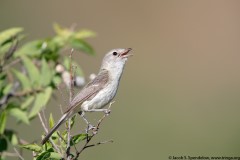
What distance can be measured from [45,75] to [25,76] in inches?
6.8

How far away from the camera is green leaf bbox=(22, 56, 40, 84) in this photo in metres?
4.57

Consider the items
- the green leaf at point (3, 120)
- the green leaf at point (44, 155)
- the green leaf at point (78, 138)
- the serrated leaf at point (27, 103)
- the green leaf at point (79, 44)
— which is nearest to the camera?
the green leaf at point (44, 155)

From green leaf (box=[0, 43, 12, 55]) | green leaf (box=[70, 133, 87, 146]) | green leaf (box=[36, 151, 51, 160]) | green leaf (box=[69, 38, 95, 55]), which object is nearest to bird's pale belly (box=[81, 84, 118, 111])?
green leaf (box=[69, 38, 95, 55])

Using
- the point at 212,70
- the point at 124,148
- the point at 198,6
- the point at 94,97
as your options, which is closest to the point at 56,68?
the point at 94,97

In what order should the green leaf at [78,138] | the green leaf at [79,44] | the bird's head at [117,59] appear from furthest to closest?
the bird's head at [117,59] < the green leaf at [79,44] < the green leaf at [78,138]

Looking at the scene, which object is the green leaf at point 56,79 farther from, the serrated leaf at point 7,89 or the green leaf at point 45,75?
the serrated leaf at point 7,89

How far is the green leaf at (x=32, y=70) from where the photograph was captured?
457 centimetres

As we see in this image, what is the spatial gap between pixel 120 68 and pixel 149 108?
583 centimetres

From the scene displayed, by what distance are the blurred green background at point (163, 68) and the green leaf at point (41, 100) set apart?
2.71 m

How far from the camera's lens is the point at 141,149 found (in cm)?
853

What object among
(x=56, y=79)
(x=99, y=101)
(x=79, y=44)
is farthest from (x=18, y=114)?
(x=79, y=44)

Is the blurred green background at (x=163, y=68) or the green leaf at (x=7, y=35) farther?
the blurred green background at (x=163, y=68)

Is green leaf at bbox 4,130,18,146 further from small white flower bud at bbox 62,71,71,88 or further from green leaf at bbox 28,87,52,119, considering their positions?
small white flower bud at bbox 62,71,71,88

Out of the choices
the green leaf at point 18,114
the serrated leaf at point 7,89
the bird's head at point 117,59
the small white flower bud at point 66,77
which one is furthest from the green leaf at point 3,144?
the bird's head at point 117,59
